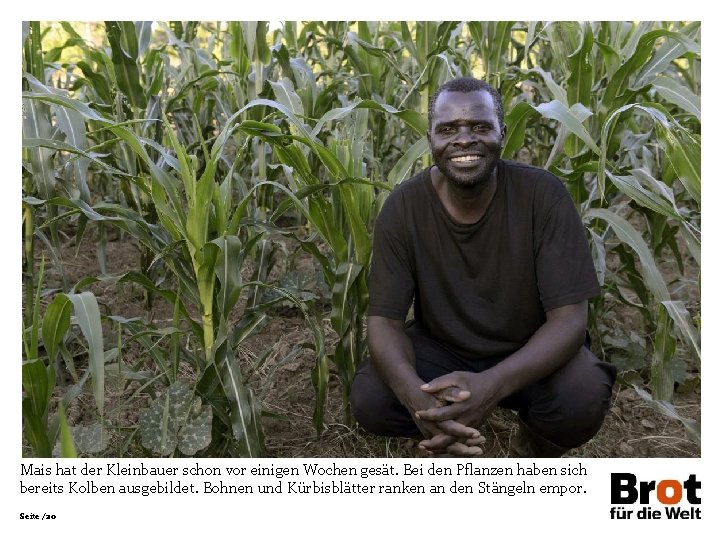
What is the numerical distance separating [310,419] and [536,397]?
0.77 m

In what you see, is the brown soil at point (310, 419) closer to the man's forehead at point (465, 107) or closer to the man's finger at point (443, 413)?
the man's finger at point (443, 413)

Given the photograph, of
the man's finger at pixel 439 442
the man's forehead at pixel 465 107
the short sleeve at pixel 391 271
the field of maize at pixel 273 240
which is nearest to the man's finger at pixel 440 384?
the man's finger at pixel 439 442

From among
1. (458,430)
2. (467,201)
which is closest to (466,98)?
(467,201)

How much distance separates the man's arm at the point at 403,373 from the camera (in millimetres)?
2070

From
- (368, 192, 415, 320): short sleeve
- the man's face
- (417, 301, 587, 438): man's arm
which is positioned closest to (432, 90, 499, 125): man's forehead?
the man's face

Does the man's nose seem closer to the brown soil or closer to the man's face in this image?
the man's face

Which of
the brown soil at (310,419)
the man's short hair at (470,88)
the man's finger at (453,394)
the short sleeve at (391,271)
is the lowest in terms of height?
the brown soil at (310,419)

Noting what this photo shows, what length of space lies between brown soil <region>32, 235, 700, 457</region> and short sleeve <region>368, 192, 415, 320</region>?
0.38 m

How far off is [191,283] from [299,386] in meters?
0.76

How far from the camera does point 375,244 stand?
7.47ft

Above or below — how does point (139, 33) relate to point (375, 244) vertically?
above
